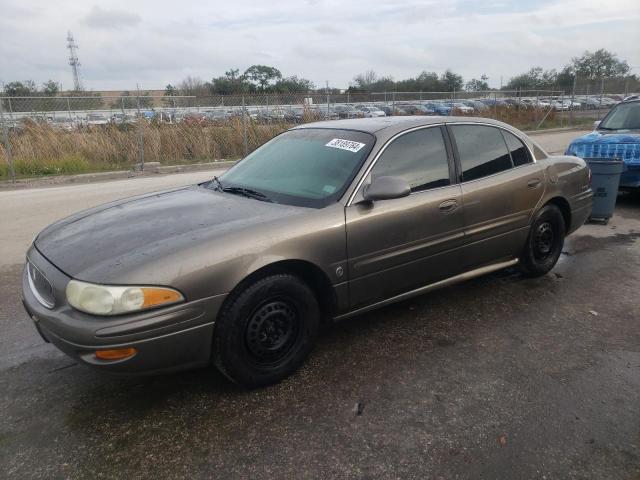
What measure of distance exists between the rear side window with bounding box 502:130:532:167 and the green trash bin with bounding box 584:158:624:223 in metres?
2.70

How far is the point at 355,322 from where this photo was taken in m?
3.98

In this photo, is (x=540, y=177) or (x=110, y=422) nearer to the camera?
(x=110, y=422)

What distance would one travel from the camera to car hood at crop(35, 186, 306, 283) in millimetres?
2658

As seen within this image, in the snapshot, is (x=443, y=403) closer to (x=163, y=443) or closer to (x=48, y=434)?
(x=163, y=443)

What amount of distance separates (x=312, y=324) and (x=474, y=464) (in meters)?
1.23

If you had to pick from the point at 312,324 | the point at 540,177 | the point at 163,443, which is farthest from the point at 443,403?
the point at 540,177

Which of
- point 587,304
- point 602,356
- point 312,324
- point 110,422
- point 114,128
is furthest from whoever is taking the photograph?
point 114,128

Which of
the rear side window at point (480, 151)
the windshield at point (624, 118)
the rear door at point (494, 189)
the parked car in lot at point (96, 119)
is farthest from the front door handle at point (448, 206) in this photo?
the parked car in lot at point (96, 119)

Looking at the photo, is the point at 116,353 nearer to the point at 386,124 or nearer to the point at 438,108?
the point at 386,124

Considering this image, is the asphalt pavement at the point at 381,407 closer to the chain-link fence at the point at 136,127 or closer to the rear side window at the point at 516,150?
the rear side window at the point at 516,150

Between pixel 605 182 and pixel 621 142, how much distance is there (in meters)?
1.34

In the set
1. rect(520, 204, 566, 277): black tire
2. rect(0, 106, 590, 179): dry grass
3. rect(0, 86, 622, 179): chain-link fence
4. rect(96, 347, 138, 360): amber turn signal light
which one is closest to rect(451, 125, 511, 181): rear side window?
rect(520, 204, 566, 277): black tire

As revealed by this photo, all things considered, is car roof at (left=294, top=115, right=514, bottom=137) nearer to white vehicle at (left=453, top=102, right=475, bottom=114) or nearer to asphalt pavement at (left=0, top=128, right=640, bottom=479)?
asphalt pavement at (left=0, top=128, right=640, bottom=479)

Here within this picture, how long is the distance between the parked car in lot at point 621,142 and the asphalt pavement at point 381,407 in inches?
159
